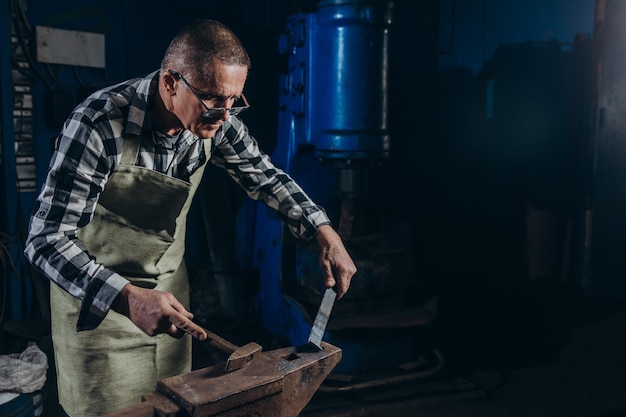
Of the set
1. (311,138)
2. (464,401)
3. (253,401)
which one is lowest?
(464,401)

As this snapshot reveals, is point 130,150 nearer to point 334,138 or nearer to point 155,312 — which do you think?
point 155,312

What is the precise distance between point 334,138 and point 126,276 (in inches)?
64.5

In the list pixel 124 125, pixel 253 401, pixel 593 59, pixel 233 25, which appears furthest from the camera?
pixel 593 59

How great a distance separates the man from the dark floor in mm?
1384

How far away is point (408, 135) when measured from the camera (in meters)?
5.05

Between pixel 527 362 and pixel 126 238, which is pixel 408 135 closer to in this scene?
pixel 527 362

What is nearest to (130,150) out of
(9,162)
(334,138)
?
(334,138)

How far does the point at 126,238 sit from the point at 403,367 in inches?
84.7

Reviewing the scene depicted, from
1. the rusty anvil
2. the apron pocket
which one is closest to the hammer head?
the rusty anvil

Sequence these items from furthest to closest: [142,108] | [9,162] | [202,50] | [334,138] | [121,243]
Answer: [9,162] → [334,138] → [121,243] → [142,108] → [202,50]

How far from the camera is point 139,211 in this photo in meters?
1.85

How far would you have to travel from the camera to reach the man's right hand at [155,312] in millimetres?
1396

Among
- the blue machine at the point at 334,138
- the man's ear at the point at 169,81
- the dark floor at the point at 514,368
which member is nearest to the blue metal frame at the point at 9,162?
the dark floor at the point at 514,368

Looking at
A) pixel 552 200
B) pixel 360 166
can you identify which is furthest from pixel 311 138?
pixel 552 200
